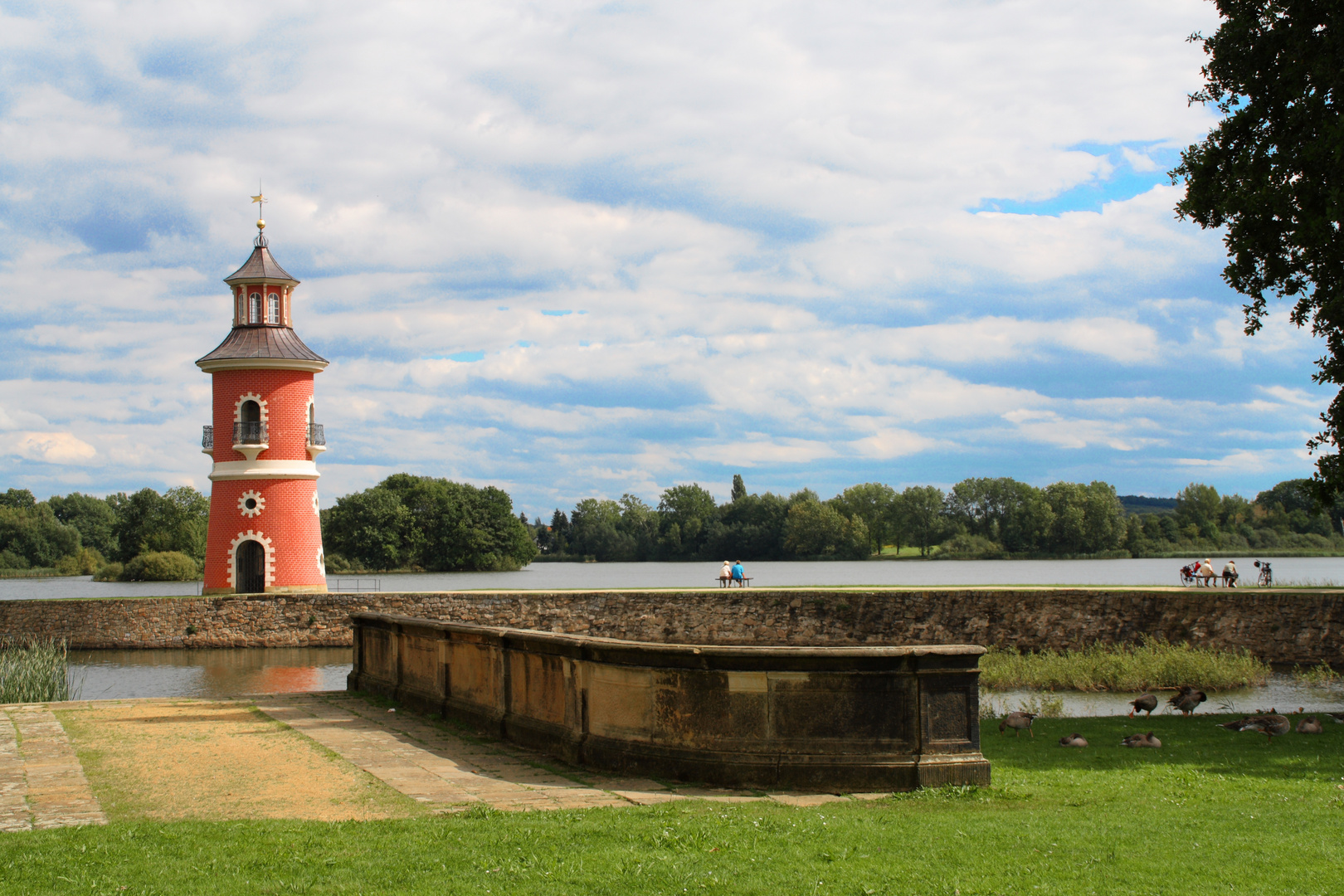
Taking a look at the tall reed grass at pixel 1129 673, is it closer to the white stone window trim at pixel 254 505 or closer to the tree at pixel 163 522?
the white stone window trim at pixel 254 505

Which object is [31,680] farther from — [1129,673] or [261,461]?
[261,461]

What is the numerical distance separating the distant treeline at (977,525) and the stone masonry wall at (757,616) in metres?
71.9

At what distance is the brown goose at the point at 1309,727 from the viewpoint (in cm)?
1156

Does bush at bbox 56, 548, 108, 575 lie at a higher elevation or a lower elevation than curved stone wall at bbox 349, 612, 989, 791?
lower

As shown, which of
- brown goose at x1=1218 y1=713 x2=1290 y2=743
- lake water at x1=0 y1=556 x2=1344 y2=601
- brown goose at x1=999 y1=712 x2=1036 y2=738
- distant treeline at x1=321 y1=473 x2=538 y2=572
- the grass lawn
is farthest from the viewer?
distant treeline at x1=321 y1=473 x2=538 y2=572

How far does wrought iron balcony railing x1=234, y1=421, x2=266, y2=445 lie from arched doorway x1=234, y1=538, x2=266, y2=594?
3.15 meters

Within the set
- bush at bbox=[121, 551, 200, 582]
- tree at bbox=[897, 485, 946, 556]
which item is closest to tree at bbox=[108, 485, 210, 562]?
bush at bbox=[121, 551, 200, 582]

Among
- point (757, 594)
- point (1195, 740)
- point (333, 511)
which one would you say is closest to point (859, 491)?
point (333, 511)

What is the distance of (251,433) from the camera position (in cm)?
3462

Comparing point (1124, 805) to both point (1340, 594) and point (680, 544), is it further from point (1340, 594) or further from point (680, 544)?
point (680, 544)

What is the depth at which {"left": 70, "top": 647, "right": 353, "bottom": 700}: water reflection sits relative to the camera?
79.4ft

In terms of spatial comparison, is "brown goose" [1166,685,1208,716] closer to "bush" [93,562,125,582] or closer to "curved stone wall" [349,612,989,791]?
"curved stone wall" [349,612,989,791]

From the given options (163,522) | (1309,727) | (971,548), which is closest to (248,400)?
(1309,727)

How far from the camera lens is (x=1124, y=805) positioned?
23.8 ft
